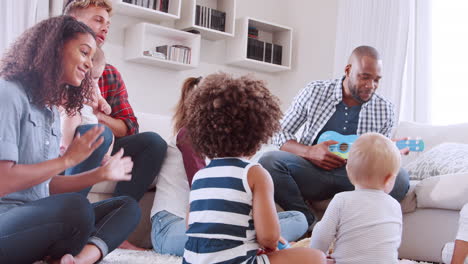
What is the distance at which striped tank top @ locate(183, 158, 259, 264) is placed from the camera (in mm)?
1314

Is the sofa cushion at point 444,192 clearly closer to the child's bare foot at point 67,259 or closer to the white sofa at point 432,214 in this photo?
the white sofa at point 432,214

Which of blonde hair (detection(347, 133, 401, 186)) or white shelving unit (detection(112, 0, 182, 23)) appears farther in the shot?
white shelving unit (detection(112, 0, 182, 23))

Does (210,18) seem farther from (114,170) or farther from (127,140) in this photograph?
(114,170)

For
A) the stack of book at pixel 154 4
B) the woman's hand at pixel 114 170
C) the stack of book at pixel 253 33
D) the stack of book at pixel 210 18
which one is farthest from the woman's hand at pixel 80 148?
the stack of book at pixel 253 33

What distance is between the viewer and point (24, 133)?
1390 millimetres

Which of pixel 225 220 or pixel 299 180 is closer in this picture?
pixel 225 220

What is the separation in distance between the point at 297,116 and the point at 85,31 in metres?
1.48

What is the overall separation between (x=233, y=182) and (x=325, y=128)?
1.44 metres

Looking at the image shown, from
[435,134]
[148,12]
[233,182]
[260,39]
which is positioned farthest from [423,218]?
[260,39]

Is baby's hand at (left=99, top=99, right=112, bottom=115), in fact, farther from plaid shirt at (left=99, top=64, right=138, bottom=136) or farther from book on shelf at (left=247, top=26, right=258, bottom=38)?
book on shelf at (left=247, top=26, right=258, bottom=38)

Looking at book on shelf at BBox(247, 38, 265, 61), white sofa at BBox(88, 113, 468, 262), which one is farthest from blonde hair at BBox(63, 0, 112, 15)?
book on shelf at BBox(247, 38, 265, 61)

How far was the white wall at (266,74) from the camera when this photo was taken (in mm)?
4148

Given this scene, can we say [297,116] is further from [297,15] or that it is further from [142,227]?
[297,15]

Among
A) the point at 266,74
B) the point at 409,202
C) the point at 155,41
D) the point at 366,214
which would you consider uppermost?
the point at 155,41
